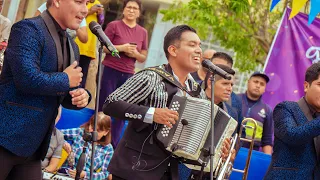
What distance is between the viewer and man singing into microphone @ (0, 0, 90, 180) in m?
4.56

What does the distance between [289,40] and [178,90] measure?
583 cm

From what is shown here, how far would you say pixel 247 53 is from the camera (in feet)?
52.5

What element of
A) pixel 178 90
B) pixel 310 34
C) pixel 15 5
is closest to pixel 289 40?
pixel 310 34

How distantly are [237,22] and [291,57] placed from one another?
4.46 meters

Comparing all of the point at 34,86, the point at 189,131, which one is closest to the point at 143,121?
the point at 189,131

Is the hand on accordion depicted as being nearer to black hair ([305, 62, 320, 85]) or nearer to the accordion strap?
the accordion strap

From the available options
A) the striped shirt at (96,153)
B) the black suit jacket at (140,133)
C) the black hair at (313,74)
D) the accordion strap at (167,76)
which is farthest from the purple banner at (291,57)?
the black suit jacket at (140,133)

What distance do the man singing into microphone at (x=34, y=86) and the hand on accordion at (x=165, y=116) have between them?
2.25 feet

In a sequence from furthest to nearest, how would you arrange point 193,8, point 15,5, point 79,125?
1. point 193,8
2. point 79,125
3. point 15,5

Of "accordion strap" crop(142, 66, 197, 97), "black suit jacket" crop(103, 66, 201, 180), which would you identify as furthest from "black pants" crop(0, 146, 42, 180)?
"accordion strap" crop(142, 66, 197, 97)

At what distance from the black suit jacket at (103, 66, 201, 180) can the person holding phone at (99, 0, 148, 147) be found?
3.94 metres

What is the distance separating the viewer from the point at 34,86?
4.52 metres

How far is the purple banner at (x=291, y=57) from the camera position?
11.0 meters

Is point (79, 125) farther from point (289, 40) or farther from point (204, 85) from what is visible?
point (289, 40)
